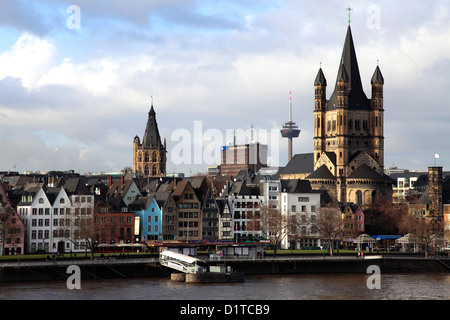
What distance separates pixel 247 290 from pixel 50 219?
51.6 m

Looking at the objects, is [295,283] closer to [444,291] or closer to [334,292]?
[334,292]

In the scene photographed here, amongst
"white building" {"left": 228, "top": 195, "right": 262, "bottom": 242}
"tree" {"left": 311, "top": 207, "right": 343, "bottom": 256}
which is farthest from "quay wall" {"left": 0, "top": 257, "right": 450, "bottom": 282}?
"white building" {"left": 228, "top": 195, "right": 262, "bottom": 242}

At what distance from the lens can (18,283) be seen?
108 meters

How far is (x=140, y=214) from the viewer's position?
157500 millimetres

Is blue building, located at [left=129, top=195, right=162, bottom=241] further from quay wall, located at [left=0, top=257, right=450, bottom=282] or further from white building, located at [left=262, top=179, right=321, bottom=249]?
quay wall, located at [left=0, top=257, right=450, bottom=282]

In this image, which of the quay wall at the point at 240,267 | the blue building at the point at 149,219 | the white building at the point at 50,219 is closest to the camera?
the quay wall at the point at 240,267

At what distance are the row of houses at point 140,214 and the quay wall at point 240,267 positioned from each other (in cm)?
1508

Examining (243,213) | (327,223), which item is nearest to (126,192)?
(243,213)

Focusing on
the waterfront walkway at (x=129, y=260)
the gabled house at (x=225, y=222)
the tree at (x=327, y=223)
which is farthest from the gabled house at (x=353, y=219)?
the waterfront walkway at (x=129, y=260)

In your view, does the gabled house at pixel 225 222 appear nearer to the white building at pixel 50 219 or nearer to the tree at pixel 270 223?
the tree at pixel 270 223

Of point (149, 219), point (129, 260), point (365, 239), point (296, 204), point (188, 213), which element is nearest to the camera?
point (129, 260)

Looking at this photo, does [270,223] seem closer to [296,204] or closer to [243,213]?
[243,213]

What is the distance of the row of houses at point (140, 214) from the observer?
141375mm
